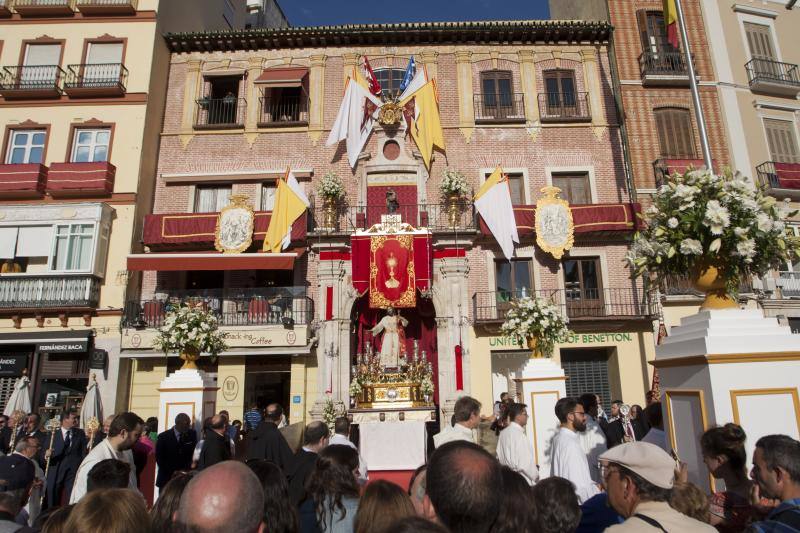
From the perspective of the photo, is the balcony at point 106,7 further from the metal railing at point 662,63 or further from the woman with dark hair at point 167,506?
the woman with dark hair at point 167,506

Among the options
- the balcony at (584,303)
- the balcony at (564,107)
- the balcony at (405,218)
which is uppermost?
the balcony at (564,107)

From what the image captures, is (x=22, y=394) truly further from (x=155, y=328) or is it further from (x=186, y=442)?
(x=186, y=442)

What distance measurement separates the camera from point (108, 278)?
57.7 feet

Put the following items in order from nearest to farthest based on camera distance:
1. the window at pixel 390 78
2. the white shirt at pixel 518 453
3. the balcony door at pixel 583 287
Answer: the white shirt at pixel 518 453, the balcony door at pixel 583 287, the window at pixel 390 78

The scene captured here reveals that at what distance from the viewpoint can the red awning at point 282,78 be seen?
63.4 feet

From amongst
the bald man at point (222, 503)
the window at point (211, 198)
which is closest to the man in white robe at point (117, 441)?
the bald man at point (222, 503)

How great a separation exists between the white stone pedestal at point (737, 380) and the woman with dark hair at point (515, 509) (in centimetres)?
226

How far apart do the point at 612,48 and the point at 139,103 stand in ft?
60.6

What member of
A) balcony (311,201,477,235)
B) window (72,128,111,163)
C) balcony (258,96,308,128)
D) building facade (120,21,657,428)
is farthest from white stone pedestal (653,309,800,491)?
window (72,128,111,163)

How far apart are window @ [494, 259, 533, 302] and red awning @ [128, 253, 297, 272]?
24.0ft

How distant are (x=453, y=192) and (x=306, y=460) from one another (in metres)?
13.9

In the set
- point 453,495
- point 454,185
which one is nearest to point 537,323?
point 453,495

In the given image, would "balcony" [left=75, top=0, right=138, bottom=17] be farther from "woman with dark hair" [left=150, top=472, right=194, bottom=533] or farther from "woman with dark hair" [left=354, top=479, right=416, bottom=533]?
"woman with dark hair" [left=354, top=479, right=416, bottom=533]

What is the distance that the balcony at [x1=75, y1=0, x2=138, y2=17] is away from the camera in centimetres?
1947
